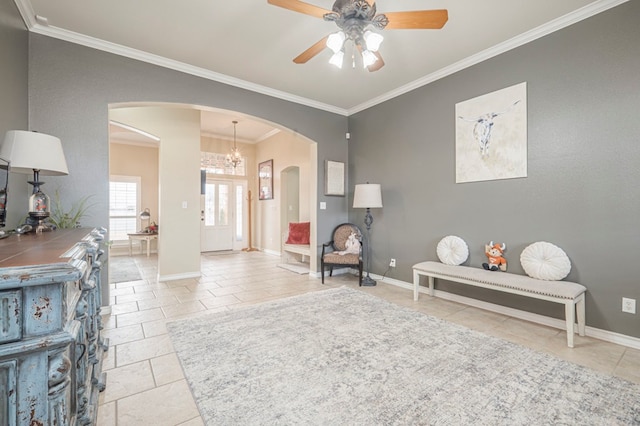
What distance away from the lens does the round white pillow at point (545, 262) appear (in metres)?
2.68

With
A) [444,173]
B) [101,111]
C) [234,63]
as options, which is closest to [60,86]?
[101,111]

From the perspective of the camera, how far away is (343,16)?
212 centimetres

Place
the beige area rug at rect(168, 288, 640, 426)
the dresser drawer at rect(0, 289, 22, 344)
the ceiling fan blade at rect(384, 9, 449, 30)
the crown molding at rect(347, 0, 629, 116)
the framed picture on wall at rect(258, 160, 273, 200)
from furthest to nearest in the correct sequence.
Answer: the framed picture on wall at rect(258, 160, 273, 200), the crown molding at rect(347, 0, 629, 116), the ceiling fan blade at rect(384, 9, 449, 30), the beige area rug at rect(168, 288, 640, 426), the dresser drawer at rect(0, 289, 22, 344)

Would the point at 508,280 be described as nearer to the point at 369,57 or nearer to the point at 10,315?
the point at 369,57

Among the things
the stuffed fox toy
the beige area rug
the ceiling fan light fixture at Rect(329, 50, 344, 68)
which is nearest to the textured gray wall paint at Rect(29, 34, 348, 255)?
the beige area rug

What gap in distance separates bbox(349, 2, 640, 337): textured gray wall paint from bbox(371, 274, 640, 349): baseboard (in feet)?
0.18

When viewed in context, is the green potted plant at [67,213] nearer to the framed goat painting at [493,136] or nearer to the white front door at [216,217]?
the framed goat painting at [493,136]

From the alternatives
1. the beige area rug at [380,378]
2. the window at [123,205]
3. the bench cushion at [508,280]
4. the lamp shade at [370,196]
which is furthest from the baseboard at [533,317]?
the window at [123,205]

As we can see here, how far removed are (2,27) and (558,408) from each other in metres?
4.57

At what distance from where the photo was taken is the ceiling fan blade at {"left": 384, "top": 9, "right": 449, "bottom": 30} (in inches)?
78.0

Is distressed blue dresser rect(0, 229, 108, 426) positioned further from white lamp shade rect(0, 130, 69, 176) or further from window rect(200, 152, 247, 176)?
window rect(200, 152, 247, 176)

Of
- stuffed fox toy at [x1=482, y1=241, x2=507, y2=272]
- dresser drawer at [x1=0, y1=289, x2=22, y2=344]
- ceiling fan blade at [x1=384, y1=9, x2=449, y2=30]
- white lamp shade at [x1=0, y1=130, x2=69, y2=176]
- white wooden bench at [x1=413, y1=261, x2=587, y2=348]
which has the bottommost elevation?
white wooden bench at [x1=413, y1=261, x2=587, y2=348]

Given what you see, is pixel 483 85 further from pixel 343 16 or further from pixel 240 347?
pixel 240 347

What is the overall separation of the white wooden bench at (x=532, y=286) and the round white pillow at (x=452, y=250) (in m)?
0.13
